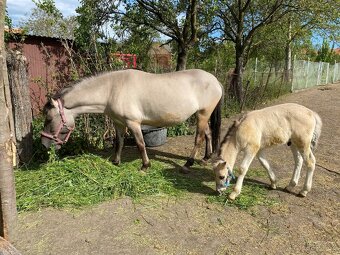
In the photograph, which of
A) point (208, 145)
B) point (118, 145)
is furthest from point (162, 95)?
point (208, 145)

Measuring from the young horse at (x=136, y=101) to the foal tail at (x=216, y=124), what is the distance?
8.9 inches

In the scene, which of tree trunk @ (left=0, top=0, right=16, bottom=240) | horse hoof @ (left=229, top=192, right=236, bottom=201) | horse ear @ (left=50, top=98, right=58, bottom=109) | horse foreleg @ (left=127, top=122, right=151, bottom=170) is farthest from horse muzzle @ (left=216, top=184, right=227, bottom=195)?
horse ear @ (left=50, top=98, right=58, bottom=109)

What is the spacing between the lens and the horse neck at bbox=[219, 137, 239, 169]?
4.24m

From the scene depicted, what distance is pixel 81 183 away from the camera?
4434 millimetres

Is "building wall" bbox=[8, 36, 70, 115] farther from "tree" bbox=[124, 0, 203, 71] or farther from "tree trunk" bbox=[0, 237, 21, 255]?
"tree trunk" bbox=[0, 237, 21, 255]

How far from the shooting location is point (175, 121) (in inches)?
215

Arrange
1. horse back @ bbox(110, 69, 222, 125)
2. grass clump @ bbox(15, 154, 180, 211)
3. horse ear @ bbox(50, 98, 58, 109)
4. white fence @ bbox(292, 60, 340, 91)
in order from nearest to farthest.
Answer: grass clump @ bbox(15, 154, 180, 211)
horse ear @ bbox(50, 98, 58, 109)
horse back @ bbox(110, 69, 222, 125)
white fence @ bbox(292, 60, 340, 91)

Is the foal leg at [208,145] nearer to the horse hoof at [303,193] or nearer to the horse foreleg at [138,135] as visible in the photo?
the horse foreleg at [138,135]

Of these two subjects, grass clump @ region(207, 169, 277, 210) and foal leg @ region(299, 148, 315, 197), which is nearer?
grass clump @ region(207, 169, 277, 210)

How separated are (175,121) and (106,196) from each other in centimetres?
189

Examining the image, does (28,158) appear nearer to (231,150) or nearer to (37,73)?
(231,150)

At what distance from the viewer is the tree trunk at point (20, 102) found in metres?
5.07

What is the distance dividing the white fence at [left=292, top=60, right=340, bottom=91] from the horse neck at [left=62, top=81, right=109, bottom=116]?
16455mm

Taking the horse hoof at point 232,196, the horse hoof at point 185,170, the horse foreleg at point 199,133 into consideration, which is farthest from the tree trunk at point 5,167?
the horse foreleg at point 199,133
